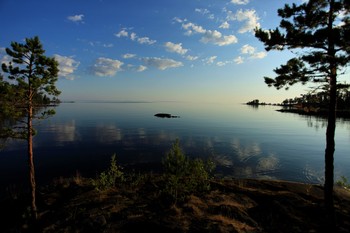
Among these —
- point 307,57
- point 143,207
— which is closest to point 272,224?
point 143,207

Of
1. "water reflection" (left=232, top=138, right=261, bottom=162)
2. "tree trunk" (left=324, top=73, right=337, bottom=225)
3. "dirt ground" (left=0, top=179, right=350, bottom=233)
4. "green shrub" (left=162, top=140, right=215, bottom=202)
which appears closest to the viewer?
"dirt ground" (left=0, top=179, right=350, bottom=233)

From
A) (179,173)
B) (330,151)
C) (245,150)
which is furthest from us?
(245,150)

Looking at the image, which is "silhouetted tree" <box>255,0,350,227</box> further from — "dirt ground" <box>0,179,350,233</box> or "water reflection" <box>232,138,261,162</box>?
"water reflection" <box>232,138,261,162</box>

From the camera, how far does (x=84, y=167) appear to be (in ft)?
86.8

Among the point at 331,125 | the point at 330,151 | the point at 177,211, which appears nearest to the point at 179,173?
the point at 177,211

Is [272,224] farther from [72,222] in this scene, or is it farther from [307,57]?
[72,222]

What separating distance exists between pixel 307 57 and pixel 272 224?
28.8ft

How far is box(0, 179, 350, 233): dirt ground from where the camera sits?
34.0ft

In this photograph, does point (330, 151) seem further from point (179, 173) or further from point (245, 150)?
point (245, 150)

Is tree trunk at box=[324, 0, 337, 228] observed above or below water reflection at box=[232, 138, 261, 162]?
above

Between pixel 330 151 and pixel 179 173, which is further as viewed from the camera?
pixel 179 173

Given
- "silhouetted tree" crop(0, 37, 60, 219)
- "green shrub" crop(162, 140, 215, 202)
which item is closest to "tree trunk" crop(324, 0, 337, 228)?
"green shrub" crop(162, 140, 215, 202)

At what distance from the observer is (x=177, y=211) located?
11.4 metres

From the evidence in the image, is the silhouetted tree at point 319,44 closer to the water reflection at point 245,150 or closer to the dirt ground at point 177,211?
the dirt ground at point 177,211
